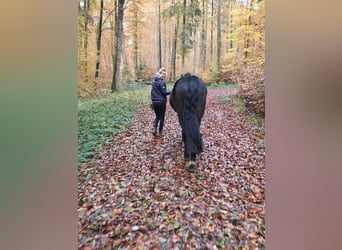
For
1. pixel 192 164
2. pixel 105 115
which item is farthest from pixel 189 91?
pixel 105 115

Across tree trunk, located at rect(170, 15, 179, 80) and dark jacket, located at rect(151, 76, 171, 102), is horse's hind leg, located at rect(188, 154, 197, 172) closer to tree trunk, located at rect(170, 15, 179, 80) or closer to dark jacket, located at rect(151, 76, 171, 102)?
dark jacket, located at rect(151, 76, 171, 102)

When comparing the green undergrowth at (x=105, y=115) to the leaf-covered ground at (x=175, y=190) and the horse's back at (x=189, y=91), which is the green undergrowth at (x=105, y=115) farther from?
the horse's back at (x=189, y=91)

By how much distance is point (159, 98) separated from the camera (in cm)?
201

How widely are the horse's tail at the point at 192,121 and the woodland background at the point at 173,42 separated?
0.17 m

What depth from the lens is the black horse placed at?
74.4 inches

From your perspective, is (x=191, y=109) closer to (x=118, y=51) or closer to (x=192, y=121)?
A: (x=192, y=121)

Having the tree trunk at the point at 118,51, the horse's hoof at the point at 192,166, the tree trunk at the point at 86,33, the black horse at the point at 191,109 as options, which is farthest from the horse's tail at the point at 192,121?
the tree trunk at the point at 86,33

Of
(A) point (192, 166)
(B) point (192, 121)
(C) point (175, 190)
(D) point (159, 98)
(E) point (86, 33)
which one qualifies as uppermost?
(E) point (86, 33)

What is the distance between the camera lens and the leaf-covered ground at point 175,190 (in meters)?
1.53

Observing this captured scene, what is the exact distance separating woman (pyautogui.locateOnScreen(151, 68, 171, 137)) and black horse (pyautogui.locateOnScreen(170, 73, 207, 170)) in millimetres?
93

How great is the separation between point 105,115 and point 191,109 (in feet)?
2.26
